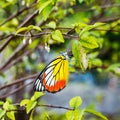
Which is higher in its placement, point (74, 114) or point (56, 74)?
point (56, 74)

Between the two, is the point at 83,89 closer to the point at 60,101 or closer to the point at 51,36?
the point at 60,101

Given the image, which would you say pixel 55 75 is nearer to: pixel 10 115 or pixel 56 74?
pixel 56 74

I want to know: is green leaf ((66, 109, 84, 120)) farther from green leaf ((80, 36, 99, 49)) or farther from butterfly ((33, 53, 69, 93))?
green leaf ((80, 36, 99, 49))

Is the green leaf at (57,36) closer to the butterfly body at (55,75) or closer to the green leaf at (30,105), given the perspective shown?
the butterfly body at (55,75)

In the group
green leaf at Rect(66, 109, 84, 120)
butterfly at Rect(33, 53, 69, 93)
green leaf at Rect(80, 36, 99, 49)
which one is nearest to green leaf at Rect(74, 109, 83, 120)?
green leaf at Rect(66, 109, 84, 120)

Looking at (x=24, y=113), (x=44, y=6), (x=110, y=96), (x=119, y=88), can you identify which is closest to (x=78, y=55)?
(x=44, y=6)

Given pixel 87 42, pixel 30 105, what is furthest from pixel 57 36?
pixel 30 105

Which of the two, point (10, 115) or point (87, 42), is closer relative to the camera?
point (87, 42)

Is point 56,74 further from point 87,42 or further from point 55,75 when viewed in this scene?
point 87,42

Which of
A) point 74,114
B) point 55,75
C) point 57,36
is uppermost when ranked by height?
point 57,36
